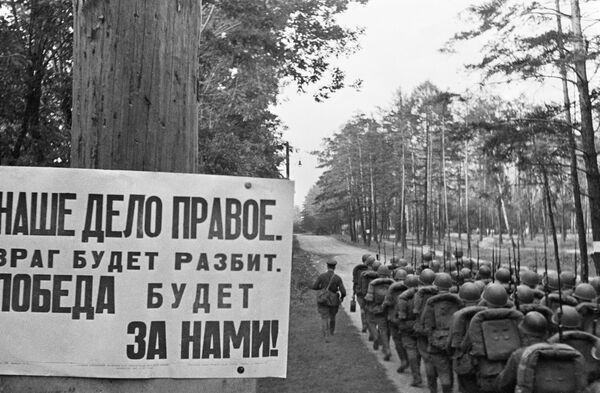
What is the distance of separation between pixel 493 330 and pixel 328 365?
4.70 m

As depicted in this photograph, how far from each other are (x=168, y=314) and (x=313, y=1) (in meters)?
14.4

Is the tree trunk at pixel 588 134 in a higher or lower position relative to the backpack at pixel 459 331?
higher

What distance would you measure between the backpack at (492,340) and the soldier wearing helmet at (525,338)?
0.12 metres

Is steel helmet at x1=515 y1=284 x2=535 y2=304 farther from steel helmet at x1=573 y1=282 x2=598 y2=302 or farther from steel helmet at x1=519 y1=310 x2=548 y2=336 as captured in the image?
steel helmet at x1=519 y1=310 x2=548 y2=336

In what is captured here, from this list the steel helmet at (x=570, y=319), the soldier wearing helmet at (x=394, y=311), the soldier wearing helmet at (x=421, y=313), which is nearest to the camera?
the steel helmet at (x=570, y=319)

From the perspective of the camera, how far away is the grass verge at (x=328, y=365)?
9.02m

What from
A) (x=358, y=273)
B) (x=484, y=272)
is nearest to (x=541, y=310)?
(x=484, y=272)

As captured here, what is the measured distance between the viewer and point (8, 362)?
155 centimetres

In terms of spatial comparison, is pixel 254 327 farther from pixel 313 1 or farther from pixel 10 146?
pixel 313 1

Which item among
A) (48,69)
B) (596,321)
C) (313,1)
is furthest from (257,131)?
(596,321)

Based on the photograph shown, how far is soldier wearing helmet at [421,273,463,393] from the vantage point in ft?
27.2

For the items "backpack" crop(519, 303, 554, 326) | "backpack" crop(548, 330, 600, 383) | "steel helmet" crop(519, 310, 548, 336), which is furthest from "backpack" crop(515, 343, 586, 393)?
"backpack" crop(519, 303, 554, 326)

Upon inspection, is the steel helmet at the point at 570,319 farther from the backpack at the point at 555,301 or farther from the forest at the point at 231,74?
the forest at the point at 231,74

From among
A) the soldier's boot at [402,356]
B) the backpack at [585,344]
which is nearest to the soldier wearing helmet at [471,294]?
the backpack at [585,344]
